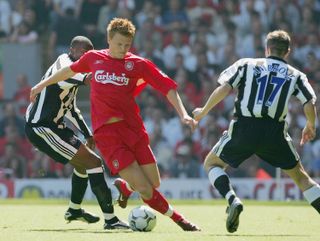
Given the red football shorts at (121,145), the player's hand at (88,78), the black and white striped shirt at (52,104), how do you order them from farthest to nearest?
1. the black and white striped shirt at (52,104)
2. the player's hand at (88,78)
3. the red football shorts at (121,145)

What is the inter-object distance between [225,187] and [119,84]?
153 centimetres

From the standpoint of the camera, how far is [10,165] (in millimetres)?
21875

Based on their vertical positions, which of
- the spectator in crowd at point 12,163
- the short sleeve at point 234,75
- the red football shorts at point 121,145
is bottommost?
the spectator in crowd at point 12,163

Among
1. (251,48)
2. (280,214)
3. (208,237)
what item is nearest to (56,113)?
(208,237)

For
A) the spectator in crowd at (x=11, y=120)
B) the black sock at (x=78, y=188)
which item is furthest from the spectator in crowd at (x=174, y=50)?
the black sock at (x=78, y=188)

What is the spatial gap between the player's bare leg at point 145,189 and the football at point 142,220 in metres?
0.18

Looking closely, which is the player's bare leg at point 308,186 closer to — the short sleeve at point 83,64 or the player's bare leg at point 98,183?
the player's bare leg at point 98,183

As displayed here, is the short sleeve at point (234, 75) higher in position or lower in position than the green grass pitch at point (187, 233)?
higher

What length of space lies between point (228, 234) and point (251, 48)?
551 inches

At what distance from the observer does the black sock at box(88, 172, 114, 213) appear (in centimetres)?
1111

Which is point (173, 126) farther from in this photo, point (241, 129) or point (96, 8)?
point (241, 129)

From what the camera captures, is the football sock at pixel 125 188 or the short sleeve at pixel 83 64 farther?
the football sock at pixel 125 188

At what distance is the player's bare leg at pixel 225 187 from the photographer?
9586 mm

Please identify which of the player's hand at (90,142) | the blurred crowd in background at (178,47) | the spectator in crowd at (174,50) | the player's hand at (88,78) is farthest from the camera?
the spectator in crowd at (174,50)
